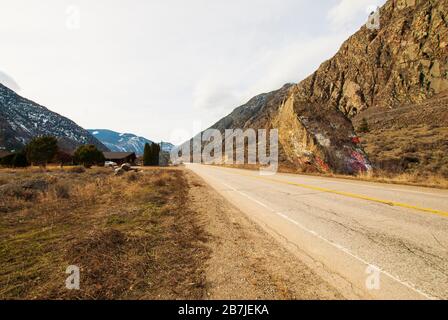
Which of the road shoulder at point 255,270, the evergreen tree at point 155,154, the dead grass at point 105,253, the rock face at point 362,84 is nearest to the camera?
the road shoulder at point 255,270

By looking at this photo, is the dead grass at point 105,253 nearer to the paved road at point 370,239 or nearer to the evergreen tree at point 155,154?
the paved road at point 370,239

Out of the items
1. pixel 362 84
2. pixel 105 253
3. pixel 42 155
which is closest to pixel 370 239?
pixel 105 253

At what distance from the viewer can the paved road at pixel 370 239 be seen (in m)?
3.20

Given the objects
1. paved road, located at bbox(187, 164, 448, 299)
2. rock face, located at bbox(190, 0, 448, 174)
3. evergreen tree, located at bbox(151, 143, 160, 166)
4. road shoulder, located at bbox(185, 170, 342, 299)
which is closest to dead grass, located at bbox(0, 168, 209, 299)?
road shoulder, located at bbox(185, 170, 342, 299)

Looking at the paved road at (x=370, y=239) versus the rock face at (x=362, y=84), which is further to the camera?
the rock face at (x=362, y=84)

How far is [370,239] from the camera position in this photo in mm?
4785

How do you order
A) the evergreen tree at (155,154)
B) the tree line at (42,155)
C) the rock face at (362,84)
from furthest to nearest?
the evergreen tree at (155,154), the tree line at (42,155), the rock face at (362,84)

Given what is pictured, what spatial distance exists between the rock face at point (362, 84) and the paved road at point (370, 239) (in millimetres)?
11753

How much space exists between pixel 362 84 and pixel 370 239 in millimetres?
96573

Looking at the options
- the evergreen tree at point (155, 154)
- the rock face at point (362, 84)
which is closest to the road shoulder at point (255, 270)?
the rock face at point (362, 84)

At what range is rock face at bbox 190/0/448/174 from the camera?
2030 centimetres

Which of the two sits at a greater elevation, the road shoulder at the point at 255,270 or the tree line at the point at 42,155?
the tree line at the point at 42,155

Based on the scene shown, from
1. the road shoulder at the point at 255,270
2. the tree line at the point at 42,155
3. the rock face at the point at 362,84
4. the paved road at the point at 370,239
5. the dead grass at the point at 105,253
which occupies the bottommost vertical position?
the dead grass at the point at 105,253

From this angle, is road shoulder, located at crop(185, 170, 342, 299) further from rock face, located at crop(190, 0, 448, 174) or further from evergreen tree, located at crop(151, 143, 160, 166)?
evergreen tree, located at crop(151, 143, 160, 166)
